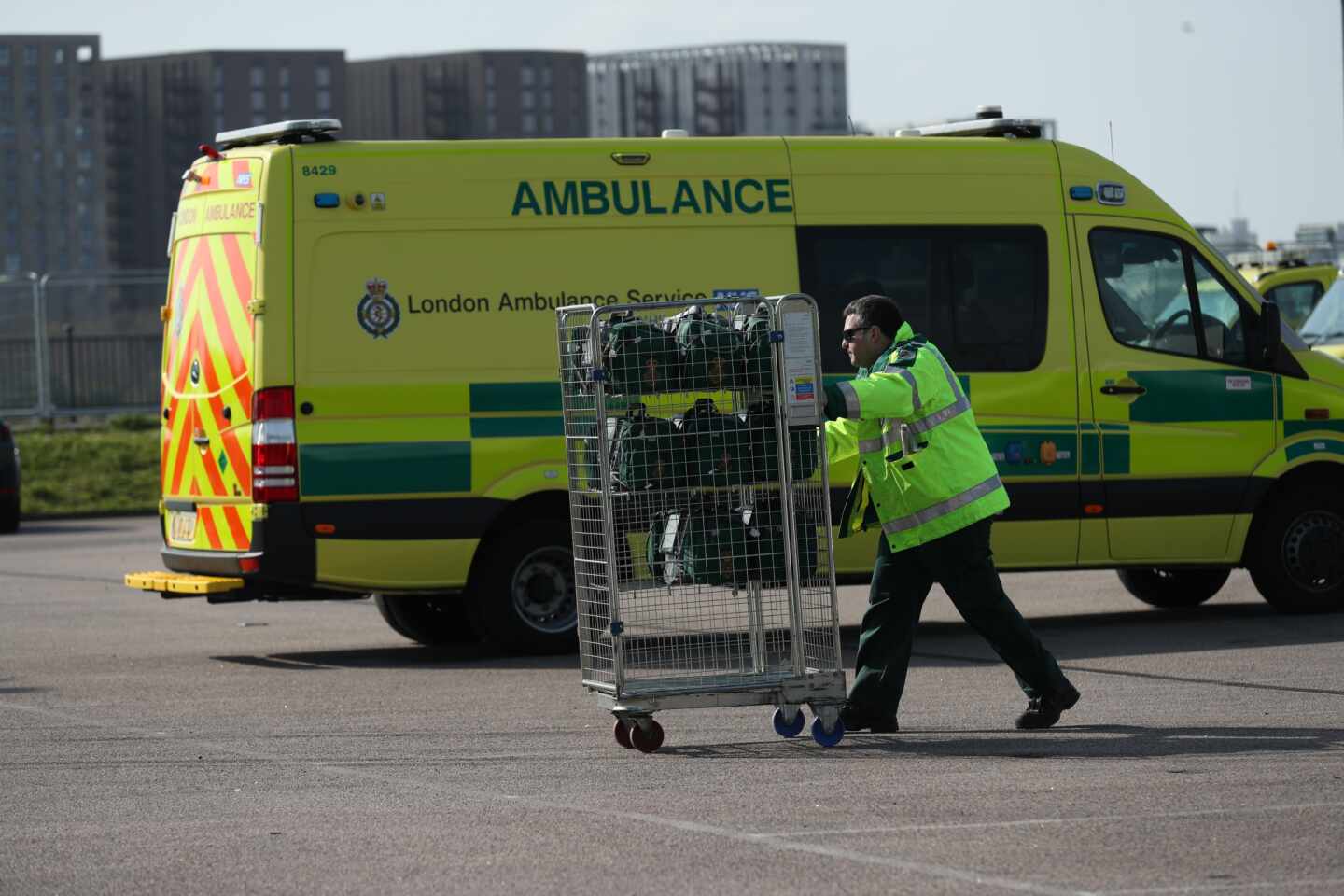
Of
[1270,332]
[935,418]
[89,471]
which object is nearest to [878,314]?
[935,418]

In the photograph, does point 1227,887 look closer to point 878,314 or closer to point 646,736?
point 646,736

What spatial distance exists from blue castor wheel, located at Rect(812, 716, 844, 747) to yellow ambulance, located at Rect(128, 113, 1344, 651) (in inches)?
130

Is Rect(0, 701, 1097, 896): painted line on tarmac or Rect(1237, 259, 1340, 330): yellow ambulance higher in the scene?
Rect(1237, 259, 1340, 330): yellow ambulance

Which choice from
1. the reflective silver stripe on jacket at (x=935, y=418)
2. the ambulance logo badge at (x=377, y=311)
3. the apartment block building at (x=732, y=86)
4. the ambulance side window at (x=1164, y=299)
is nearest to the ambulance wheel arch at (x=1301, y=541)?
the ambulance side window at (x=1164, y=299)

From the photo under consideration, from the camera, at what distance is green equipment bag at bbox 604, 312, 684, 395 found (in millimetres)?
7797

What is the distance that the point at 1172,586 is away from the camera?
13.2 metres

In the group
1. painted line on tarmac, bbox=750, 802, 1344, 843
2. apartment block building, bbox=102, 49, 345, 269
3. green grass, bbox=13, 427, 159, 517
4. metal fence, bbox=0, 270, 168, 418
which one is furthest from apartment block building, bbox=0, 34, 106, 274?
painted line on tarmac, bbox=750, 802, 1344, 843

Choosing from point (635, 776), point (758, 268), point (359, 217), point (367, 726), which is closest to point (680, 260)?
point (758, 268)

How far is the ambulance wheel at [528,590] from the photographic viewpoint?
36.0ft

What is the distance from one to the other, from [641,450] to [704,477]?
257 millimetres

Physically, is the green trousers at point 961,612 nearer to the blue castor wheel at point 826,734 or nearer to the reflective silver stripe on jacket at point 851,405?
the blue castor wheel at point 826,734

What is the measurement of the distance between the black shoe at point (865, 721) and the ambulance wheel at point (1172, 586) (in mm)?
5477

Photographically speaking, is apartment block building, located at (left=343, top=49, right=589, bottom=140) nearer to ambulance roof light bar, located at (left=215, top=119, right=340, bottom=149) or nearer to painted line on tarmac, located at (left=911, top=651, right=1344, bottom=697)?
ambulance roof light bar, located at (left=215, top=119, right=340, bottom=149)

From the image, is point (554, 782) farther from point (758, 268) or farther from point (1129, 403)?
point (1129, 403)
